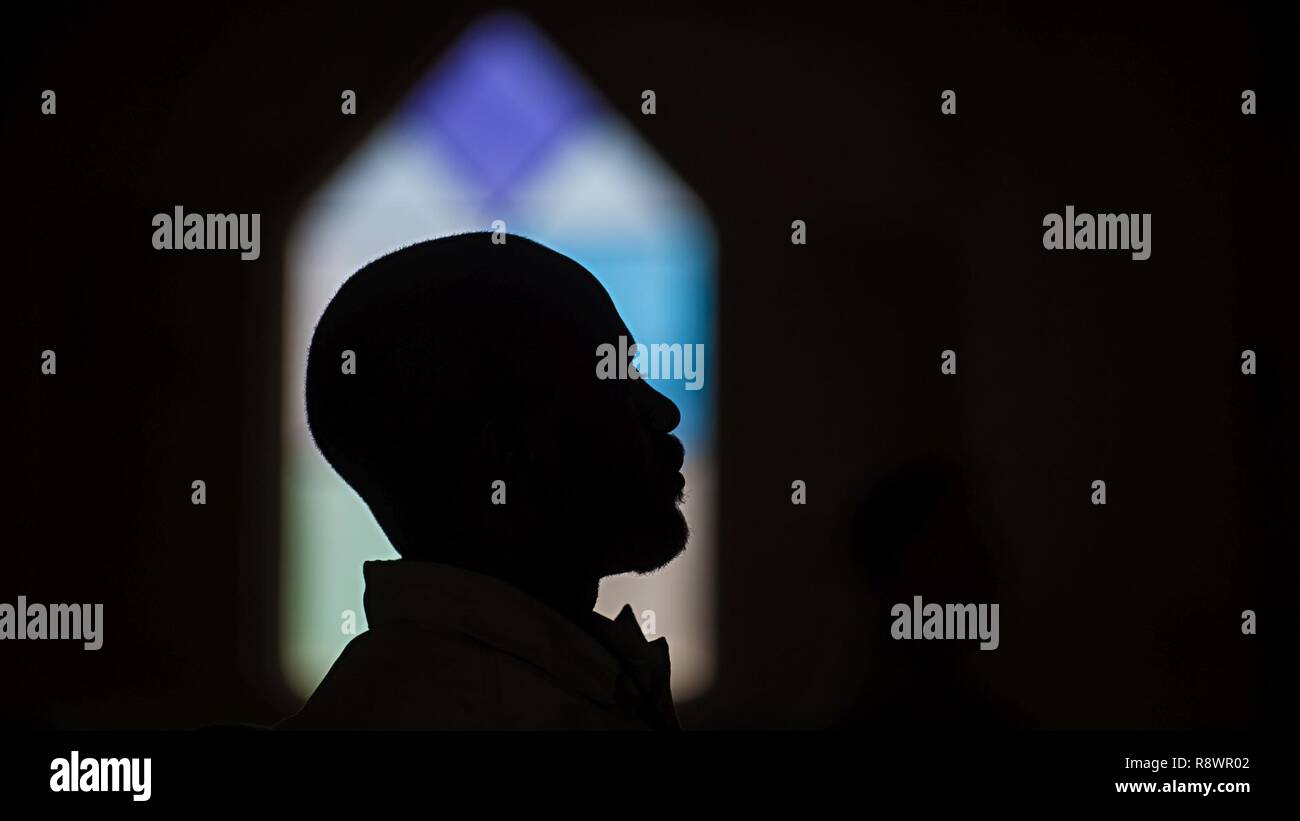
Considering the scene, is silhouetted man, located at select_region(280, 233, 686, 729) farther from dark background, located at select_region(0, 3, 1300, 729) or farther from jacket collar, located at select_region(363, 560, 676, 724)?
dark background, located at select_region(0, 3, 1300, 729)

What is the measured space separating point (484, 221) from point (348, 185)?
18cm

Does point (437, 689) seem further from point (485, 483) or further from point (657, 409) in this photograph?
point (657, 409)

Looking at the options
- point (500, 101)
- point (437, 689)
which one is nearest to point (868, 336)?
point (500, 101)

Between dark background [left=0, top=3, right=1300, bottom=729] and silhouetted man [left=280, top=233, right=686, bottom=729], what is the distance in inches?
9.2

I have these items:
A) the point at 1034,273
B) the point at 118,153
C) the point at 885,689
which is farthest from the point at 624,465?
the point at 118,153

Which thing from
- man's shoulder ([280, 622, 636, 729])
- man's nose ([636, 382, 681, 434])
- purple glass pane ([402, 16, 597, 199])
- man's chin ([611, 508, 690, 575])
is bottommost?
man's shoulder ([280, 622, 636, 729])

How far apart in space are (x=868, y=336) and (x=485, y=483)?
0.49 m

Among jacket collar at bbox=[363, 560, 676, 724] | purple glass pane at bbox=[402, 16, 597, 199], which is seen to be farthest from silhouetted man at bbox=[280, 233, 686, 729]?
purple glass pane at bbox=[402, 16, 597, 199]

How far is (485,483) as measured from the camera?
87cm

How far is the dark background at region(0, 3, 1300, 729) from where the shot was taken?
1.07 metres

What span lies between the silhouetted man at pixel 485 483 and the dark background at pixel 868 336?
234 mm

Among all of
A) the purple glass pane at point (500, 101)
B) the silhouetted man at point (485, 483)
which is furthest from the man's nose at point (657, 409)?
the purple glass pane at point (500, 101)

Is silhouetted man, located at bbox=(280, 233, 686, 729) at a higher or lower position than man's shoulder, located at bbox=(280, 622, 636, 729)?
higher

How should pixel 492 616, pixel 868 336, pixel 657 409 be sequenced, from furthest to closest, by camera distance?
pixel 868 336
pixel 657 409
pixel 492 616
